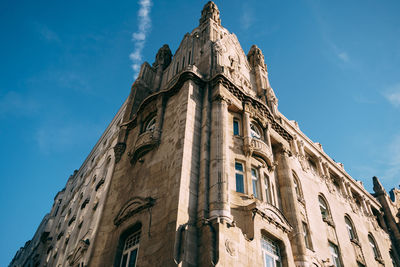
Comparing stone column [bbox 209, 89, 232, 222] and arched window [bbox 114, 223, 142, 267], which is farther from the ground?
stone column [bbox 209, 89, 232, 222]

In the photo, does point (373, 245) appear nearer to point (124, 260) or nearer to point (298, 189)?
point (298, 189)

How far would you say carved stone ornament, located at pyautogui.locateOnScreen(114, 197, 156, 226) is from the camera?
768 inches

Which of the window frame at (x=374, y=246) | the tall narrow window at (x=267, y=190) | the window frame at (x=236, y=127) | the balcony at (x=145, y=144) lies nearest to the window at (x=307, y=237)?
the tall narrow window at (x=267, y=190)

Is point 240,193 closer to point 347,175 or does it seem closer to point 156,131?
point 156,131

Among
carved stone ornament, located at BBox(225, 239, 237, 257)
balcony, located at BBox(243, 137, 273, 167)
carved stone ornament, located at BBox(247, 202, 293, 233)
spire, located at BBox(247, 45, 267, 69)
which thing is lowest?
carved stone ornament, located at BBox(225, 239, 237, 257)

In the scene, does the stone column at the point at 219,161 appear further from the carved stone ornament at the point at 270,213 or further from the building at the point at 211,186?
the carved stone ornament at the point at 270,213

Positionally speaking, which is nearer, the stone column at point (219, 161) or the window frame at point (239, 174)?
the stone column at point (219, 161)

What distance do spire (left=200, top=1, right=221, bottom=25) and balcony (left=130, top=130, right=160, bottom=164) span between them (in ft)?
48.8

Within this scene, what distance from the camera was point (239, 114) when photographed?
25219mm

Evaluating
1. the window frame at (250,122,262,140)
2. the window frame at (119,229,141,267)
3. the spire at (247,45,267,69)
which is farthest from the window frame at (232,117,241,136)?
the spire at (247,45,267,69)

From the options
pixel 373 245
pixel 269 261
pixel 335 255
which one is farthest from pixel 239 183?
pixel 373 245

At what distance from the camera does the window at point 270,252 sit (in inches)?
742

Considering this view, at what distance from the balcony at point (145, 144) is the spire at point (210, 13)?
48.8 ft

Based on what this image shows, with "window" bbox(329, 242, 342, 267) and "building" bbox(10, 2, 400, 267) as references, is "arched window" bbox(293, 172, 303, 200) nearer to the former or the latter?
"building" bbox(10, 2, 400, 267)
